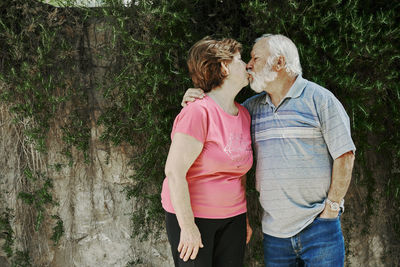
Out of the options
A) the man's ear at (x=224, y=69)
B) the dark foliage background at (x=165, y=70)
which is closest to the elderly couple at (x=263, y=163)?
the man's ear at (x=224, y=69)

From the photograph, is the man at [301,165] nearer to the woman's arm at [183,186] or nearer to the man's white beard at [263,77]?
the man's white beard at [263,77]

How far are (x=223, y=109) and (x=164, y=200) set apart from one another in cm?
65

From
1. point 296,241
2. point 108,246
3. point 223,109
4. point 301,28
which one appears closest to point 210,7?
point 301,28

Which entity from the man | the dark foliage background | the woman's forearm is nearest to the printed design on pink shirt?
the man

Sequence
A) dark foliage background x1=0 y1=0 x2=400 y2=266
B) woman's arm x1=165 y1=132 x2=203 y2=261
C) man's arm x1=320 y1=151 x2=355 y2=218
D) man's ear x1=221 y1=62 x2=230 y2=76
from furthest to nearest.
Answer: dark foliage background x1=0 y1=0 x2=400 y2=266 < man's ear x1=221 y1=62 x2=230 y2=76 < man's arm x1=320 y1=151 x2=355 y2=218 < woman's arm x1=165 y1=132 x2=203 y2=261

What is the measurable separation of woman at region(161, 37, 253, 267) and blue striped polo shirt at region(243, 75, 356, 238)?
7.1 inches

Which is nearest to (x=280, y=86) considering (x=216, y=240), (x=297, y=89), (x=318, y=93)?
(x=297, y=89)

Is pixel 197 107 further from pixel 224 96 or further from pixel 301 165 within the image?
pixel 301 165

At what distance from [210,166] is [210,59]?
2.05 ft

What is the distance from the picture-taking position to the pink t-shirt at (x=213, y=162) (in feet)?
5.48

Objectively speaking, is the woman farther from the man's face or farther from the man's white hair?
the man's white hair

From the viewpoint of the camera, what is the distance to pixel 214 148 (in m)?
1.69

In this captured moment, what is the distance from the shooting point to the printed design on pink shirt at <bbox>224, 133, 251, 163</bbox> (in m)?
1.71

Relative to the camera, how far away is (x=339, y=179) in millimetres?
1720
